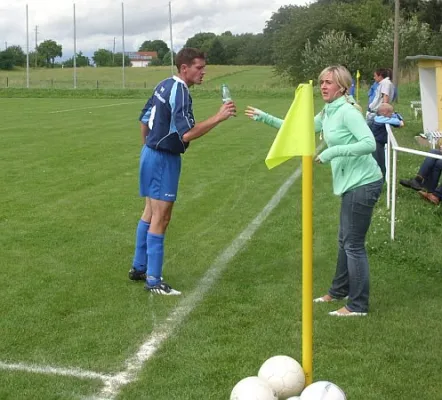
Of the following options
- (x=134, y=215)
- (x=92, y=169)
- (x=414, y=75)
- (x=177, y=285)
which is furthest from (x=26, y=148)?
(x=414, y=75)

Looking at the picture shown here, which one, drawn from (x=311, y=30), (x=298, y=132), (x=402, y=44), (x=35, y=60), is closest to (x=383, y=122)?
(x=298, y=132)

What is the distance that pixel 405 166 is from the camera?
40.5 feet

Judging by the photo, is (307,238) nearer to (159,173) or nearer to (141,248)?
(159,173)

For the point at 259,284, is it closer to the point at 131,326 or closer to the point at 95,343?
the point at 131,326

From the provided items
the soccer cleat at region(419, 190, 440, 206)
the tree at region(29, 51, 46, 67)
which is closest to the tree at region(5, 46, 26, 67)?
the tree at region(29, 51, 46, 67)

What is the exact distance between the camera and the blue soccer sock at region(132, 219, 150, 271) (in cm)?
598

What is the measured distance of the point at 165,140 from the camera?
215 inches

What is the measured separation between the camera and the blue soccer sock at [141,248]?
236 inches

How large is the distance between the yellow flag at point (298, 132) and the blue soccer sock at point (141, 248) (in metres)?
2.82

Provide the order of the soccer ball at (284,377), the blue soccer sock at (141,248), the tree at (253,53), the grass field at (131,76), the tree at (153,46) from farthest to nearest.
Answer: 1. the tree at (153,46)
2. the tree at (253,53)
3. the grass field at (131,76)
4. the blue soccer sock at (141,248)
5. the soccer ball at (284,377)

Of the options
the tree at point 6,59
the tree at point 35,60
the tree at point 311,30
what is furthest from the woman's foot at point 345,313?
the tree at point 6,59

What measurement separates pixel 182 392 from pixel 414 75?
45547mm

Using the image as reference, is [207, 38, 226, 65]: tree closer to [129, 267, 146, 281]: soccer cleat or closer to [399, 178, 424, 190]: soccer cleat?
[399, 178, 424, 190]: soccer cleat

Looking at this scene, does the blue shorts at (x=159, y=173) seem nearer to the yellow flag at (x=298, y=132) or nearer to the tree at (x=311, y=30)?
the yellow flag at (x=298, y=132)
